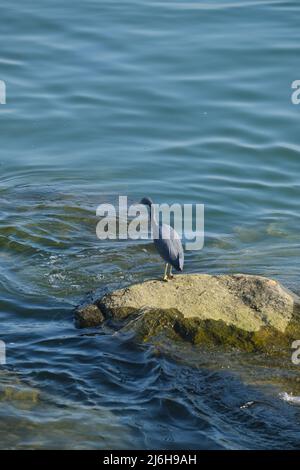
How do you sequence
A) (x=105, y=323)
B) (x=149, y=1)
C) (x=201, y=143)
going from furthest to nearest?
(x=149, y=1) < (x=201, y=143) < (x=105, y=323)

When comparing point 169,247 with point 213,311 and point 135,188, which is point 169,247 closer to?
point 213,311

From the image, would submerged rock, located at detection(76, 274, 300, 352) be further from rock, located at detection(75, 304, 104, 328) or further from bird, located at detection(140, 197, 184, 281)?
bird, located at detection(140, 197, 184, 281)

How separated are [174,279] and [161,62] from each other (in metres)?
9.98

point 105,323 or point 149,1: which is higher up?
point 149,1

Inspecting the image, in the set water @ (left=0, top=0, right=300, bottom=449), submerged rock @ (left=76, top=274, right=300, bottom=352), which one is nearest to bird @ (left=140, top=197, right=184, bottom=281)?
submerged rock @ (left=76, top=274, right=300, bottom=352)

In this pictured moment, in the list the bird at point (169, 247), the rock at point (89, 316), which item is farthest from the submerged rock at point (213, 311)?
the bird at point (169, 247)

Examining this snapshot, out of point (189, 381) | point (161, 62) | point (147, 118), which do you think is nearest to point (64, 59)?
point (161, 62)

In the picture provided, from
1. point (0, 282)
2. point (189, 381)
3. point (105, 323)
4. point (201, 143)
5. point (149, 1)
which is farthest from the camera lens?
point (149, 1)

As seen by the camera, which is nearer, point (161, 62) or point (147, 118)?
point (147, 118)

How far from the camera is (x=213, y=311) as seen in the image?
7.39 m

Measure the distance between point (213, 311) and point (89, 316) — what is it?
3.96 ft

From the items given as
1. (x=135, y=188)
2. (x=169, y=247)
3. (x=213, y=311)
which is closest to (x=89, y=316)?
(x=169, y=247)
